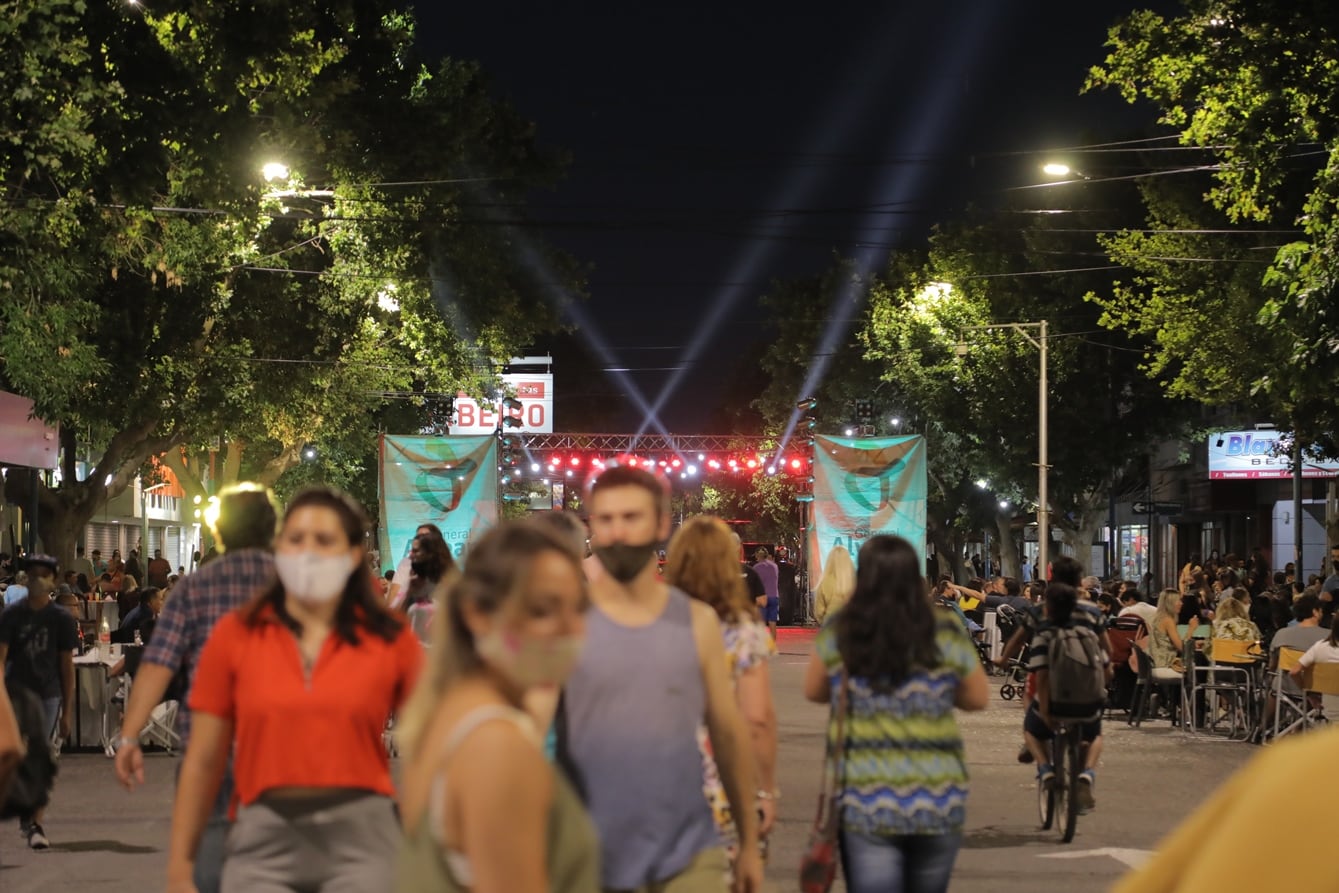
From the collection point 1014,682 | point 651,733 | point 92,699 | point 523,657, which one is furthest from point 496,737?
point 1014,682

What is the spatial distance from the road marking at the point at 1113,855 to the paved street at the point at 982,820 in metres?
0.01

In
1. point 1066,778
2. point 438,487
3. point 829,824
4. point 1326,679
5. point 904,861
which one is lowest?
point 1066,778

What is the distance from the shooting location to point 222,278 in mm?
30562

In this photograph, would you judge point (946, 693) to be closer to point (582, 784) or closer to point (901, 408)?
point (582, 784)

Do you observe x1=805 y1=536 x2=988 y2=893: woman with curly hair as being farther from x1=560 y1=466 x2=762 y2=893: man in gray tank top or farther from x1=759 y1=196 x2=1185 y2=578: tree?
x1=759 y1=196 x2=1185 y2=578: tree

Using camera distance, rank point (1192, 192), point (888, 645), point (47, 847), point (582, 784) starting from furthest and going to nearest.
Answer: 1. point (1192, 192)
2. point (47, 847)
3. point (888, 645)
4. point (582, 784)

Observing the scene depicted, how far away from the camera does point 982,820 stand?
43.6 feet

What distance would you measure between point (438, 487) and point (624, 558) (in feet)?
62.9

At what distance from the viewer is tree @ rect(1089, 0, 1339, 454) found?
21688mm

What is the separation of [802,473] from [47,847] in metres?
37.7

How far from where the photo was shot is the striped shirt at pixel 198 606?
6.24 meters

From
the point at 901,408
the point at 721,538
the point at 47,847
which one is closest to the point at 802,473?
the point at 901,408

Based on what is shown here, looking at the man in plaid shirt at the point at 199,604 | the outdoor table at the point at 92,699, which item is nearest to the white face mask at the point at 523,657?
the man in plaid shirt at the point at 199,604

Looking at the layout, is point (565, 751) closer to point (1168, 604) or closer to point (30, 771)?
point (30, 771)
